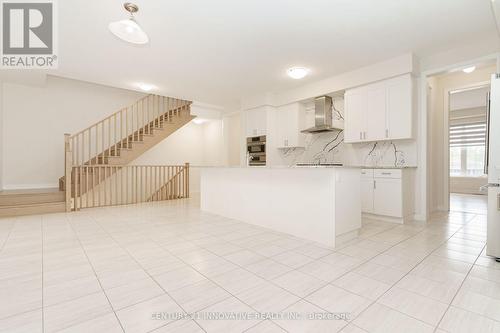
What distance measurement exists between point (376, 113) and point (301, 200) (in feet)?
8.15

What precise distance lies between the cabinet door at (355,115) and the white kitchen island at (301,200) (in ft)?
5.85

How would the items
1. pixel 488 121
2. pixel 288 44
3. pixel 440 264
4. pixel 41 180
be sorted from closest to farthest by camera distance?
1. pixel 440 264
2. pixel 488 121
3. pixel 288 44
4. pixel 41 180

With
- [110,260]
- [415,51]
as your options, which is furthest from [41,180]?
[415,51]

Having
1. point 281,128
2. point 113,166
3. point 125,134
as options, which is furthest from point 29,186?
point 281,128

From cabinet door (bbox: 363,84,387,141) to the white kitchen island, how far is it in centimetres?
164

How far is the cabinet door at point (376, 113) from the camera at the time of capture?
417 centimetres

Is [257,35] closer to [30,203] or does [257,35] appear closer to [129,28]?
[129,28]

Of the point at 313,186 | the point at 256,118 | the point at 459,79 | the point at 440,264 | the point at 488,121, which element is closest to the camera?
the point at 440,264

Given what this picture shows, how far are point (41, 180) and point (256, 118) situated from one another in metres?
5.71

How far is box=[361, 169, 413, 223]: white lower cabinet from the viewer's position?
379 cm

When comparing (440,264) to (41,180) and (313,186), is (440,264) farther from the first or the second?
(41,180)

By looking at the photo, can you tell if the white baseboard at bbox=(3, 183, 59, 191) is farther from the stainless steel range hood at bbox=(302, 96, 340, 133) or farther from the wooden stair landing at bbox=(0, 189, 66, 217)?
the stainless steel range hood at bbox=(302, 96, 340, 133)

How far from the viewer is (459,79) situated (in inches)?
183

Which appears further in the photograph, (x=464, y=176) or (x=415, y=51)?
(x=464, y=176)
